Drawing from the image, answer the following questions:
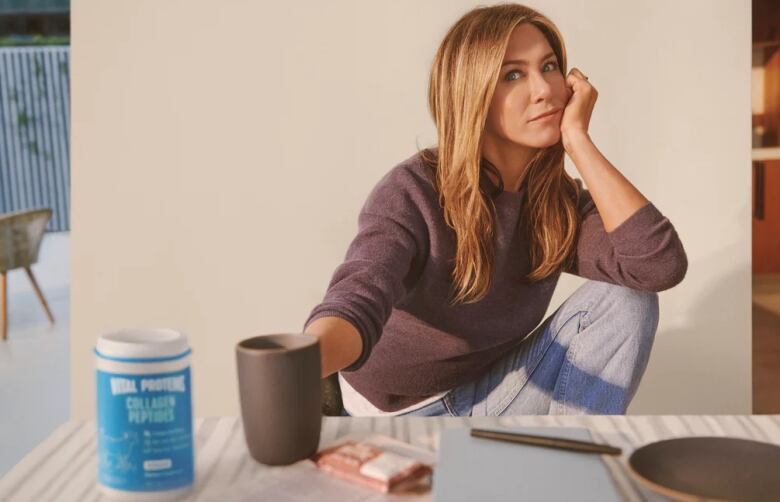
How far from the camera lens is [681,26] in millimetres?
1993

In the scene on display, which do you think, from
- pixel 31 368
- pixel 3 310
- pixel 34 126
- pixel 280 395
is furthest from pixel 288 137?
pixel 34 126

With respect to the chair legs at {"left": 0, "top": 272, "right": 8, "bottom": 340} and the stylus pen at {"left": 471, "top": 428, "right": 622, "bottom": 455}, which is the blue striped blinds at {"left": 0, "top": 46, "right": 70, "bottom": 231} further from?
the stylus pen at {"left": 471, "top": 428, "right": 622, "bottom": 455}

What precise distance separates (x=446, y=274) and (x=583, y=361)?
0.26m

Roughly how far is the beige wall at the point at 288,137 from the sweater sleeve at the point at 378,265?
67cm

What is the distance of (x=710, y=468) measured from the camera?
2.38 feet

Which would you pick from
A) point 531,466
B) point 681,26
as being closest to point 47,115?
point 681,26

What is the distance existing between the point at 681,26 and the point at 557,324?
93cm

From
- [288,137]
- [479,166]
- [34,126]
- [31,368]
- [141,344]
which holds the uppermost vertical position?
[34,126]

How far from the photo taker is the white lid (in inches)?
27.0

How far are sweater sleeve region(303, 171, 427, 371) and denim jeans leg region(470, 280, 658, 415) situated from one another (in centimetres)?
27

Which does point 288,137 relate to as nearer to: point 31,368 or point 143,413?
point 143,413

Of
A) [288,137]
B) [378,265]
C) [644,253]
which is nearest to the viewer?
[378,265]

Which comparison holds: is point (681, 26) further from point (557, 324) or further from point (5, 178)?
point (5, 178)

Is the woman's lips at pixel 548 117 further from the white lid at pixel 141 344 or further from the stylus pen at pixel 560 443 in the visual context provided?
the white lid at pixel 141 344
